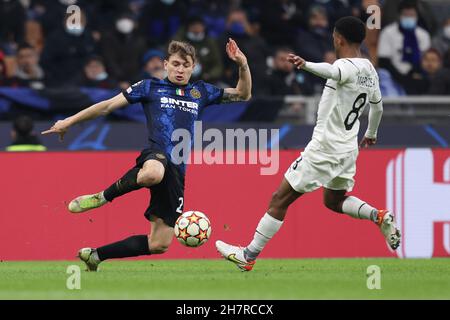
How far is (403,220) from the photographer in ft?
46.9

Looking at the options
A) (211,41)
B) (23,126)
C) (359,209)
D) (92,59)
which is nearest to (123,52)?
(92,59)

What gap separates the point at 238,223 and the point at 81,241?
6.10 ft

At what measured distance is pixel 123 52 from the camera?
1811 centimetres

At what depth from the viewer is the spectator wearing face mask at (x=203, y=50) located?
58.3 feet

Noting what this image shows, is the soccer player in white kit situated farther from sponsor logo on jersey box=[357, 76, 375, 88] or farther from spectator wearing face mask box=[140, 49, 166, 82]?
spectator wearing face mask box=[140, 49, 166, 82]

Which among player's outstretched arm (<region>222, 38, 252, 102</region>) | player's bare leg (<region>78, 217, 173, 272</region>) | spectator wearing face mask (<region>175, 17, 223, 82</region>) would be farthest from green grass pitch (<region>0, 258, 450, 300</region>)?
spectator wearing face mask (<region>175, 17, 223, 82</region>)

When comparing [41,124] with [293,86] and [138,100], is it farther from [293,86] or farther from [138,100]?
[138,100]

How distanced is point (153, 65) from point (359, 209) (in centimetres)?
672

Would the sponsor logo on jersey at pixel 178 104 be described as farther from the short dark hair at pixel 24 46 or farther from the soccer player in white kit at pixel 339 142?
the short dark hair at pixel 24 46

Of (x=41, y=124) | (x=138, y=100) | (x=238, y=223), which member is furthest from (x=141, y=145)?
(x=138, y=100)

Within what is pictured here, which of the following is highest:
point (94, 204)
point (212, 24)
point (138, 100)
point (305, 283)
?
point (212, 24)

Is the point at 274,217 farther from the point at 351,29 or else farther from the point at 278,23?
the point at 278,23

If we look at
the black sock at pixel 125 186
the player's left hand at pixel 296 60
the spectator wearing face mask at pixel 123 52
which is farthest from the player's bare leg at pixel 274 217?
the spectator wearing face mask at pixel 123 52

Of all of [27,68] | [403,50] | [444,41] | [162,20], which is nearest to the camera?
[27,68]
